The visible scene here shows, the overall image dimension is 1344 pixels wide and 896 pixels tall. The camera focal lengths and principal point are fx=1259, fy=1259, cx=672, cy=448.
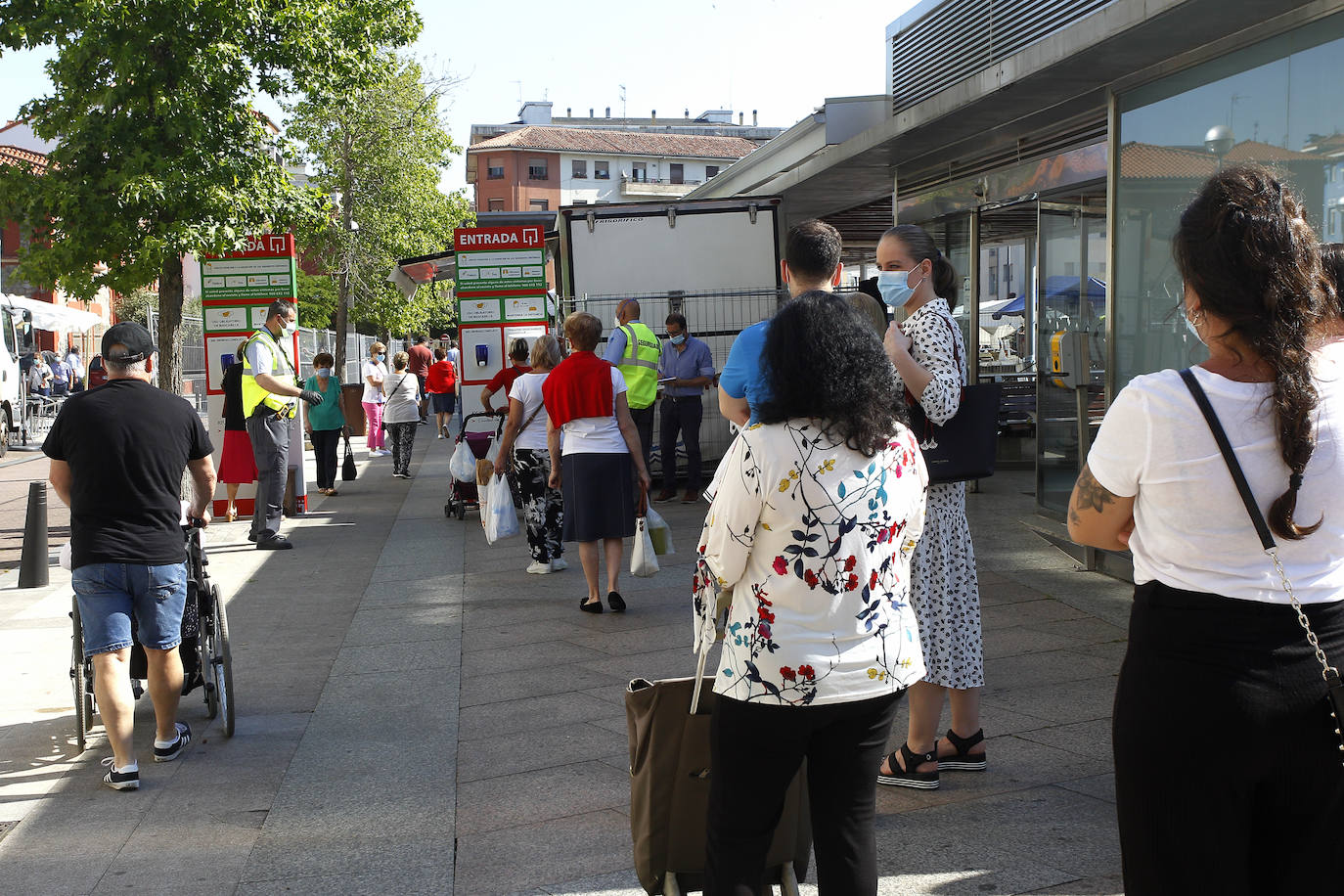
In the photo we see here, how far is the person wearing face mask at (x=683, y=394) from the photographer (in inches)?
510

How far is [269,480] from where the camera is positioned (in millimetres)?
11047

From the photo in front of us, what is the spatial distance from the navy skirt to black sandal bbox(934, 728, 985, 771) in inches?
138

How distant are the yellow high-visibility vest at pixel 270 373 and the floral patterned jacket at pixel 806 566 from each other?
8674 mm

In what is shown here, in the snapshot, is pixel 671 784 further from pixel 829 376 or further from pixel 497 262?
pixel 497 262

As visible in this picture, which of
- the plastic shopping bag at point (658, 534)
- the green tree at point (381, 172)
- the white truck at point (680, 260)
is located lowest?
the plastic shopping bag at point (658, 534)

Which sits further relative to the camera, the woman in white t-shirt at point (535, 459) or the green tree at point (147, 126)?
the green tree at point (147, 126)

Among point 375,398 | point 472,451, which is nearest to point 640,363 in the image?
point 472,451

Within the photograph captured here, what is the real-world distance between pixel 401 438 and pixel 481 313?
2137 millimetres

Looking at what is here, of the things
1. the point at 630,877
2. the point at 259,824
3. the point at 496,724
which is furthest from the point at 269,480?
the point at 630,877

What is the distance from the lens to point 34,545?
9617 mm

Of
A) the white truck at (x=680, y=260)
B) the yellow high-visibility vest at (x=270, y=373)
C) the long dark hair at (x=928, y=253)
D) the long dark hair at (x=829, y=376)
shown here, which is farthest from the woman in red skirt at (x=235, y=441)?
the long dark hair at (x=829, y=376)

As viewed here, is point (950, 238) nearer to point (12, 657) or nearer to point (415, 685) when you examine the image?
point (415, 685)

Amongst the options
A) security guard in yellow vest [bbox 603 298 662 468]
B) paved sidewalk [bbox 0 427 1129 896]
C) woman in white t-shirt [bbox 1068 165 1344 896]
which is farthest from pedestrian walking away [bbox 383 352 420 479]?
woman in white t-shirt [bbox 1068 165 1344 896]

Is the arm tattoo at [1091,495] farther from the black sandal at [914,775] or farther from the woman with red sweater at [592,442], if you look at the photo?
the woman with red sweater at [592,442]
